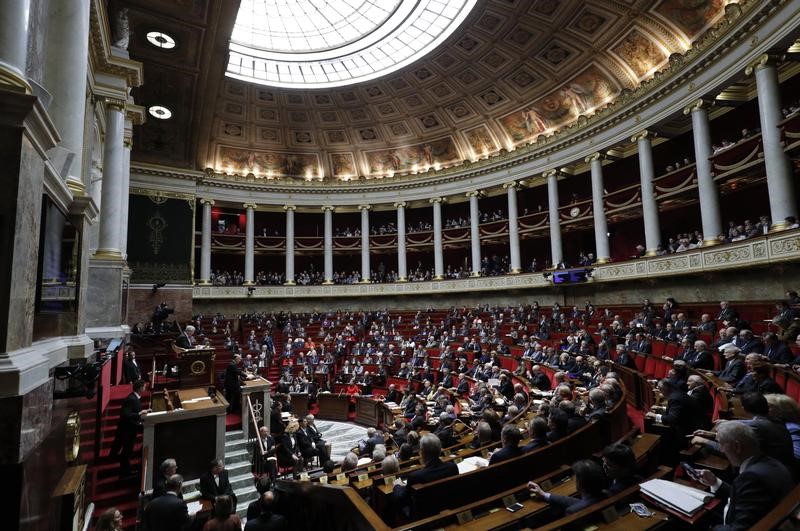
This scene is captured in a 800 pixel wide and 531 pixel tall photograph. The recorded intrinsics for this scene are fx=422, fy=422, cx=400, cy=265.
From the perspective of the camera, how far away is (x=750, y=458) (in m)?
2.51

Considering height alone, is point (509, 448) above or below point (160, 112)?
below

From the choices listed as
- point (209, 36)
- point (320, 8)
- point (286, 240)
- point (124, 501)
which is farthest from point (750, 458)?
point (286, 240)

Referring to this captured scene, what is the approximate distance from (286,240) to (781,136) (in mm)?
24718

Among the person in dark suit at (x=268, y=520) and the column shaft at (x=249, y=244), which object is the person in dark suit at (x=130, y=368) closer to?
the person in dark suit at (x=268, y=520)

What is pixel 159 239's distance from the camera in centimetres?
2197

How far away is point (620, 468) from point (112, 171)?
41.7ft

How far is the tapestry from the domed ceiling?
2486 millimetres

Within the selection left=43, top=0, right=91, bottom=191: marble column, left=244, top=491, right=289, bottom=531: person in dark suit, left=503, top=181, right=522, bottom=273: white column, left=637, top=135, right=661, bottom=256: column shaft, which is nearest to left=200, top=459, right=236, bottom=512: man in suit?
left=244, top=491, right=289, bottom=531: person in dark suit

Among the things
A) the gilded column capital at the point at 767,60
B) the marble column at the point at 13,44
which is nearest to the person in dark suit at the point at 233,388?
the marble column at the point at 13,44

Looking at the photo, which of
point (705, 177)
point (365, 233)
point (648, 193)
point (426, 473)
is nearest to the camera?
point (426, 473)

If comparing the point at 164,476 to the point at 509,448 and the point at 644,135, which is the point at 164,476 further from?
the point at 644,135

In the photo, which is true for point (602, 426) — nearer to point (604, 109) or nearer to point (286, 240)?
point (604, 109)

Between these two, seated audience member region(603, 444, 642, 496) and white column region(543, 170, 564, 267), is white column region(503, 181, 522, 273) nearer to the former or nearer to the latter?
white column region(543, 170, 564, 267)

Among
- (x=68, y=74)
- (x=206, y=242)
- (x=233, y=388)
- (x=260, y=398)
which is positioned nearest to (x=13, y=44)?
(x=68, y=74)
